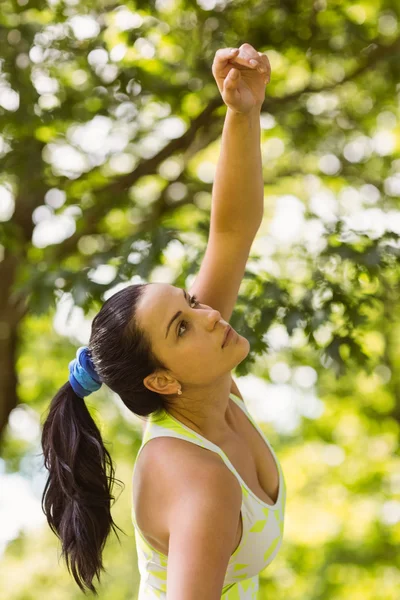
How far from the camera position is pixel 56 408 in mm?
1830

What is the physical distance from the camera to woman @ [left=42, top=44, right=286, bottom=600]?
157 cm

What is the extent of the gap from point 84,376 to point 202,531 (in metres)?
0.53

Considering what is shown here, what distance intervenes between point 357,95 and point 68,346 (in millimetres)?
3189

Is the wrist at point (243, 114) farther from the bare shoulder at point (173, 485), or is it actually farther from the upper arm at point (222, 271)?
the bare shoulder at point (173, 485)

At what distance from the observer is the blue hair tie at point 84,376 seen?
1798mm

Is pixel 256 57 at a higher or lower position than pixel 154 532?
higher

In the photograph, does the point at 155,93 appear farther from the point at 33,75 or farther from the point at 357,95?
the point at 357,95

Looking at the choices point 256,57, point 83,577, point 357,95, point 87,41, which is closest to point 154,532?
point 83,577

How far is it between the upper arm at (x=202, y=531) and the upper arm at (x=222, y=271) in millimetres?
539

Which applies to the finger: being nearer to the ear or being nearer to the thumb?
the thumb

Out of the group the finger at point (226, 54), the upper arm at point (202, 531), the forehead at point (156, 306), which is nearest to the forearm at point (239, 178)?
the finger at point (226, 54)

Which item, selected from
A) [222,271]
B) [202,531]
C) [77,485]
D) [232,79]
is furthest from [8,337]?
[202,531]

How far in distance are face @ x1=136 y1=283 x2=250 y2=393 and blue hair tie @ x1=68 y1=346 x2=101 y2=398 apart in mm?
150

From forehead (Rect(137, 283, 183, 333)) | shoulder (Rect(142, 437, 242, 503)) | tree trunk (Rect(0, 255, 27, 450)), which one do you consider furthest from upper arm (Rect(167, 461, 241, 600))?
tree trunk (Rect(0, 255, 27, 450))
